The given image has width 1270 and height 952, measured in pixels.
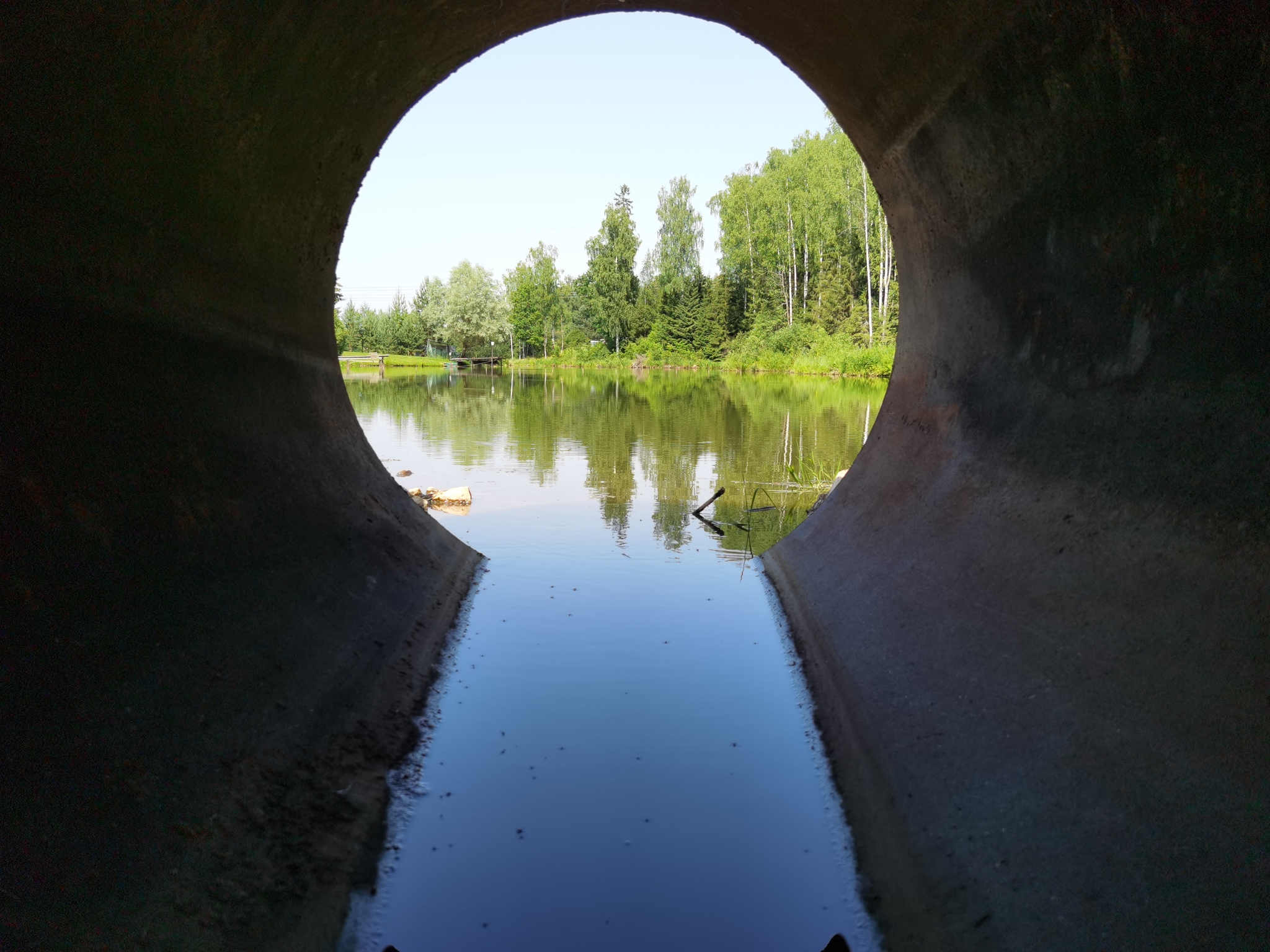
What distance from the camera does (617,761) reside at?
5.67 metres

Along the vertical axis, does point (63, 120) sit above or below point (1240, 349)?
above

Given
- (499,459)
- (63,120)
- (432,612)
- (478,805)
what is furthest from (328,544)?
(499,459)

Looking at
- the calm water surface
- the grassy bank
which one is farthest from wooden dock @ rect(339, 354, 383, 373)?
the calm water surface

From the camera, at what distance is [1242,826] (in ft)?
9.99

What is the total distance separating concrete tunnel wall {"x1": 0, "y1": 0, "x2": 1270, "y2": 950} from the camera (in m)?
3.40

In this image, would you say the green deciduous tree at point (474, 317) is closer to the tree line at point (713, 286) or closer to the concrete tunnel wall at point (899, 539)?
the tree line at point (713, 286)

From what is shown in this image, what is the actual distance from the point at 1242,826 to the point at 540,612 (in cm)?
642

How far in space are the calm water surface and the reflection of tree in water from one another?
0.19m

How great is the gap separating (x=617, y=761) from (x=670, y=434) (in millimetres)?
18483

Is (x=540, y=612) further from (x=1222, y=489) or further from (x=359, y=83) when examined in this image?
(x=1222, y=489)

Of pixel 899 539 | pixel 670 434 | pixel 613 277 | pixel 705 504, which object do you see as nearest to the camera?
pixel 899 539

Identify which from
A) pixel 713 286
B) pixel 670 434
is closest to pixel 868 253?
pixel 713 286

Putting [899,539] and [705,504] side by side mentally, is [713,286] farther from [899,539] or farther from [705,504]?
[899,539]

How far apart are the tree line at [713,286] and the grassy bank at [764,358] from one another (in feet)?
1.16
